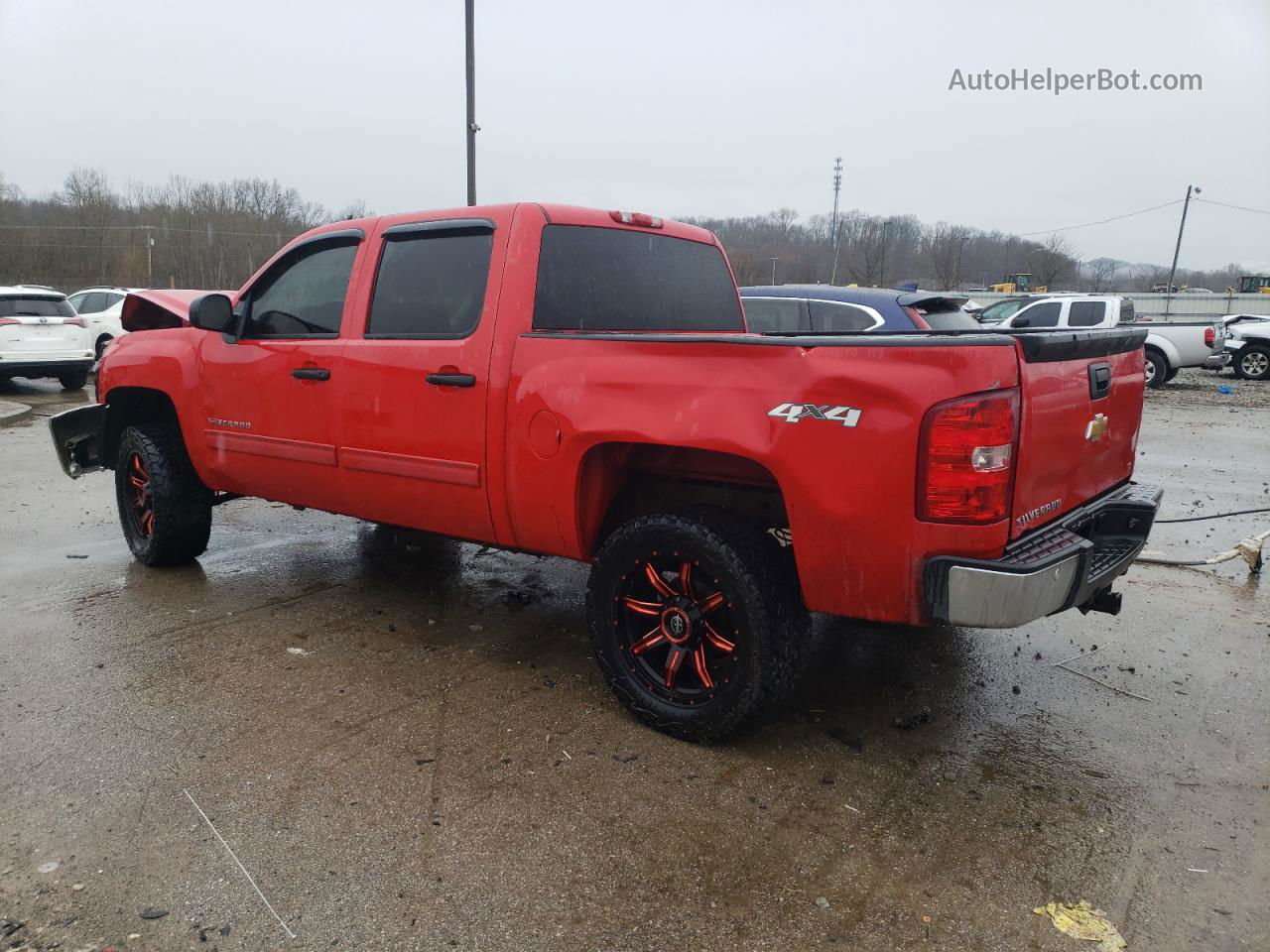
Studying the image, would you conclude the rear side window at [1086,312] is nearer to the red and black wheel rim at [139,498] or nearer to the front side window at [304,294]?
the front side window at [304,294]

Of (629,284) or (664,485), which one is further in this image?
(629,284)

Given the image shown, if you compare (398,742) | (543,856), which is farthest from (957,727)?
(398,742)

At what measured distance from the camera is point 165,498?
5145 millimetres

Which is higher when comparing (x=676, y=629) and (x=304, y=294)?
(x=304, y=294)

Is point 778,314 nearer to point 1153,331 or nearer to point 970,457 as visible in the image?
point 970,457

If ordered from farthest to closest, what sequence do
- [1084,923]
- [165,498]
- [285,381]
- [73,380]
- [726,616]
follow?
1. [73,380]
2. [165,498]
3. [285,381]
4. [726,616]
5. [1084,923]

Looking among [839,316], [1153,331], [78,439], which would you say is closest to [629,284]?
[78,439]

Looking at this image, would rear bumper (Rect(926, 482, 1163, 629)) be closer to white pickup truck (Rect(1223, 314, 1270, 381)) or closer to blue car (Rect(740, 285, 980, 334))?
blue car (Rect(740, 285, 980, 334))

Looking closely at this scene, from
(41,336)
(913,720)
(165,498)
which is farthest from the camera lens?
(41,336)

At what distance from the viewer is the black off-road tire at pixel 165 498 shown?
5.14m

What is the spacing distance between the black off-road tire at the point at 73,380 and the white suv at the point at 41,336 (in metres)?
0.07

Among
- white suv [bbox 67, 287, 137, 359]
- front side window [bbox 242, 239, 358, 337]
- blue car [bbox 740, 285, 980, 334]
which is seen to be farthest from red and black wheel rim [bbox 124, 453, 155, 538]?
white suv [bbox 67, 287, 137, 359]

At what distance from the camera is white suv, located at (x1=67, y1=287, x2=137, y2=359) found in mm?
18234

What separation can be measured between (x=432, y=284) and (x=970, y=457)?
243cm
